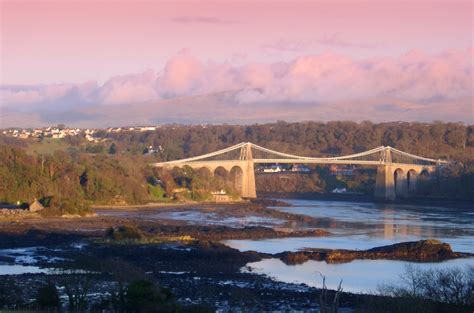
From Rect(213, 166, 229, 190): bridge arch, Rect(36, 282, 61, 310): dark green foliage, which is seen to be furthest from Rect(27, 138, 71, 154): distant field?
Rect(36, 282, 61, 310): dark green foliage

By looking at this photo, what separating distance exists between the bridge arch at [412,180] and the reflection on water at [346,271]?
36.0 metres

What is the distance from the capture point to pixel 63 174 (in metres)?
43.8

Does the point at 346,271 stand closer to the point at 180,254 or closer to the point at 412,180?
the point at 180,254

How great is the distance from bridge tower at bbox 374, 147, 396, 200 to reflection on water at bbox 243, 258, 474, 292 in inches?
1303

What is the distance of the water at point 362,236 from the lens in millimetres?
22002

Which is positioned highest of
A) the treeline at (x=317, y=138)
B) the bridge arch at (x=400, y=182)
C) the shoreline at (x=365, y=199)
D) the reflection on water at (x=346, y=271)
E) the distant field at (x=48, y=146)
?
the treeline at (x=317, y=138)

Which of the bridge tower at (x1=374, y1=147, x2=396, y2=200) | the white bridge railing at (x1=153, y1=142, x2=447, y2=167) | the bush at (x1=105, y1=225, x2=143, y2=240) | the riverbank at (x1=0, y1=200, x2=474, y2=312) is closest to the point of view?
the riverbank at (x1=0, y1=200, x2=474, y2=312)

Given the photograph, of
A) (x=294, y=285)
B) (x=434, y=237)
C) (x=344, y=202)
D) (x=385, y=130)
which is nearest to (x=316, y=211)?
(x=344, y=202)

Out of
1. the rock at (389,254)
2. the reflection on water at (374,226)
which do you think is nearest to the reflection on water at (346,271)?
the rock at (389,254)

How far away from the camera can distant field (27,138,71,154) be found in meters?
62.3

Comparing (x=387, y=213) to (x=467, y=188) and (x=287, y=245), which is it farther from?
(x=287, y=245)

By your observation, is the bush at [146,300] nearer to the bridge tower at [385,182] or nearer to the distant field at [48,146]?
the bridge tower at [385,182]

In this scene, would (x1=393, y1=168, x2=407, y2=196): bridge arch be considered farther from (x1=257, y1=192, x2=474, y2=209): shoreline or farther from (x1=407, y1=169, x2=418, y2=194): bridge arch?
(x1=257, y1=192, x2=474, y2=209): shoreline

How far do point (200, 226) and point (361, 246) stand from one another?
23.1 feet
